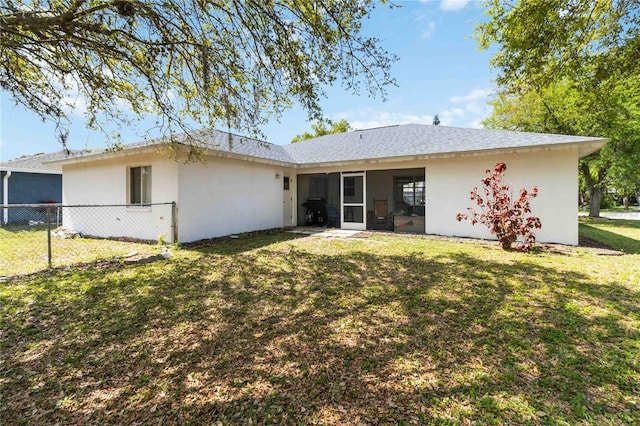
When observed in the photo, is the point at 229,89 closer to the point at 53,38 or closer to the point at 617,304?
the point at 53,38

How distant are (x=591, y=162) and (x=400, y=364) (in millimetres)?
23383

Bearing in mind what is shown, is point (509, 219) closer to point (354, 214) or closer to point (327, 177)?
point (354, 214)

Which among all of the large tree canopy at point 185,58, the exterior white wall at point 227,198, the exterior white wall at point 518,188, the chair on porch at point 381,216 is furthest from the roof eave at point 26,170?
the exterior white wall at point 518,188

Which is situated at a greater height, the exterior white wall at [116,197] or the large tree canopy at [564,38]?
the large tree canopy at [564,38]

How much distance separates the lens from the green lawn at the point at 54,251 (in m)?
6.11

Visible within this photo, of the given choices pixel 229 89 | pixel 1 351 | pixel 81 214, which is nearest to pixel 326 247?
pixel 229 89

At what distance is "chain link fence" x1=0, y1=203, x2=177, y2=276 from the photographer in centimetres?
649

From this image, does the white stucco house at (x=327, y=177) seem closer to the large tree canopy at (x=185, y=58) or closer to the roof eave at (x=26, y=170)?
the large tree canopy at (x=185, y=58)

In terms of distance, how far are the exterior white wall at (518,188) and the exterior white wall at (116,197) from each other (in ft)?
26.9

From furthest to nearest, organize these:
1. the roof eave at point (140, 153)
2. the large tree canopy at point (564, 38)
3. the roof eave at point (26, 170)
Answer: the roof eave at point (26, 170) < the roof eave at point (140, 153) < the large tree canopy at point (564, 38)

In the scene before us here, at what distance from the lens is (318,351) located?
2947 millimetres

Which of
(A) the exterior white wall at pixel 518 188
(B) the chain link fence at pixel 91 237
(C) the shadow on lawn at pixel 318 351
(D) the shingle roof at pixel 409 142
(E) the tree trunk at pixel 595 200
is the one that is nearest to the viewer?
(C) the shadow on lawn at pixel 318 351

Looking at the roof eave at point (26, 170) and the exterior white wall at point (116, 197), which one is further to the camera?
the roof eave at point (26, 170)

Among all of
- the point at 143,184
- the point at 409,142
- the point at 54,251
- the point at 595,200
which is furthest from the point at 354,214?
the point at 595,200
